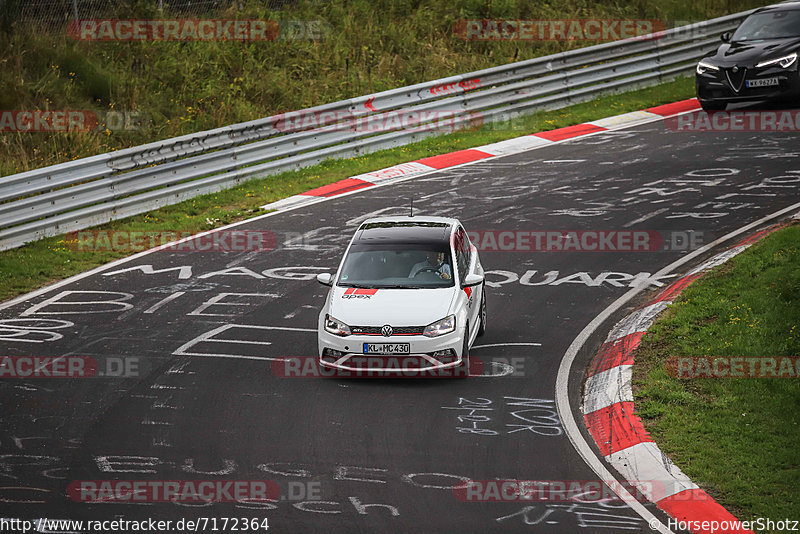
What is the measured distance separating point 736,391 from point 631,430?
131cm

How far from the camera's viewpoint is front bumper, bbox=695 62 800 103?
20.4 m

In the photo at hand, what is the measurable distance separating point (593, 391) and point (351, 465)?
3.12m

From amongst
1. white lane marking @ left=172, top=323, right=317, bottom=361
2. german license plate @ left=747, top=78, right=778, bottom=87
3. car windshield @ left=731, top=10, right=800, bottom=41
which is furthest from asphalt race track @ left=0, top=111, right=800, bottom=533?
car windshield @ left=731, top=10, right=800, bottom=41

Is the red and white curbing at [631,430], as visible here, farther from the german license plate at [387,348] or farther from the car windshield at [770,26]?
the car windshield at [770,26]

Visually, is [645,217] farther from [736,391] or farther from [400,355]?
[400,355]

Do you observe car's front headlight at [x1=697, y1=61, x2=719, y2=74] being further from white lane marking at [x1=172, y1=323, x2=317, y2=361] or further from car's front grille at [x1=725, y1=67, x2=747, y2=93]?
white lane marking at [x1=172, y1=323, x2=317, y2=361]

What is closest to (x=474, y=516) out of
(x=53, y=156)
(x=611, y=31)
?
(x=53, y=156)

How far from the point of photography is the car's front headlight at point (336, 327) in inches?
421

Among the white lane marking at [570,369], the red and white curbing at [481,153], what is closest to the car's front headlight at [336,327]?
the white lane marking at [570,369]

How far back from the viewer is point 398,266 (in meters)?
11.6

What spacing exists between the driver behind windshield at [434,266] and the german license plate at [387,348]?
1169 mm

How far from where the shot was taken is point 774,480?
8.16 meters

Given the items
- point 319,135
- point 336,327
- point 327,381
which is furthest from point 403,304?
point 319,135

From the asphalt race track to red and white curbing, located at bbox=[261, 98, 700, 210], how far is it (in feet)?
1.93
